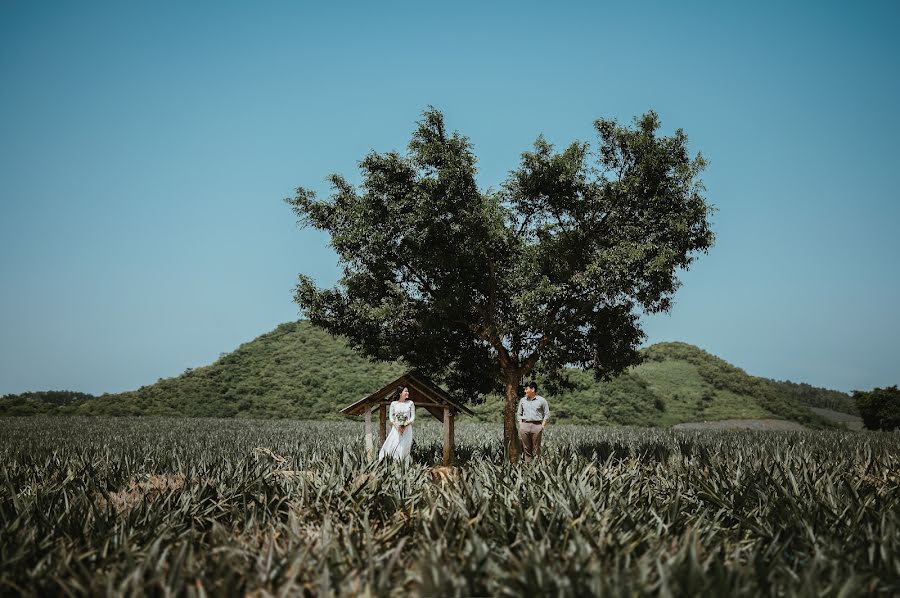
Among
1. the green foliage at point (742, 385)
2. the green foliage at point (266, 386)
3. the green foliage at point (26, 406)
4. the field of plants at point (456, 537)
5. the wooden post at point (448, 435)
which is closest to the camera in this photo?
the field of plants at point (456, 537)

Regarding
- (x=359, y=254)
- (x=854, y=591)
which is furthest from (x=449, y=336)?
(x=854, y=591)

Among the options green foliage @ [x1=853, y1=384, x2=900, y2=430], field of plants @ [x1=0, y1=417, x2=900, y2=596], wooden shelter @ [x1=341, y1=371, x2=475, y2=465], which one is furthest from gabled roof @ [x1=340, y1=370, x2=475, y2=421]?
green foliage @ [x1=853, y1=384, x2=900, y2=430]

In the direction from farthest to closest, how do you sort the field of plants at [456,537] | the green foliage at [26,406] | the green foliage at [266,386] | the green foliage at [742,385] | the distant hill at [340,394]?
the green foliage at [742,385] < the green foliage at [266,386] < the distant hill at [340,394] < the green foliage at [26,406] < the field of plants at [456,537]

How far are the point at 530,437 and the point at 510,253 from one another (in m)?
4.94

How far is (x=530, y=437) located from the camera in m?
13.4

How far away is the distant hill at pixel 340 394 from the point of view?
50.8 meters

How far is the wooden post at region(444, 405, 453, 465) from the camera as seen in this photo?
44.6 ft

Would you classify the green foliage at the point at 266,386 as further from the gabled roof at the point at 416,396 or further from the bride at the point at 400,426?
the bride at the point at 400,426

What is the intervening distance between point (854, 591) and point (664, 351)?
73.7m

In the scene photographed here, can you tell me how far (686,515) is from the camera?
611 centimetres

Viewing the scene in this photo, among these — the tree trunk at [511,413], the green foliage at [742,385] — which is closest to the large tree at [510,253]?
the tree trunk at [511,413]

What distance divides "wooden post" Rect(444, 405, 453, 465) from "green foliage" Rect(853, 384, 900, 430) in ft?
145

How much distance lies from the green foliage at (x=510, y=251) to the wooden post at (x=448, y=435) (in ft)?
6.60

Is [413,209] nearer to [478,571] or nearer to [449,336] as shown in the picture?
[449,336]
